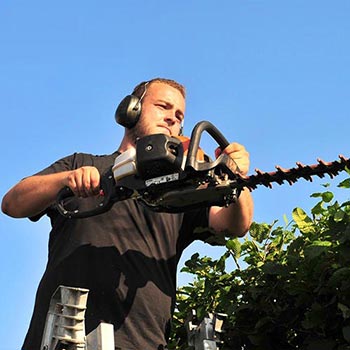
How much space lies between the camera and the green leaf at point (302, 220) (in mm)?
3694

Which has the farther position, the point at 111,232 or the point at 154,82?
the point at 154,82

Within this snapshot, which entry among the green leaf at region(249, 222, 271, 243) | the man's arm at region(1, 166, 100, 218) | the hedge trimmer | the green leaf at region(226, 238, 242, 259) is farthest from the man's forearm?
the green leaf at region(249, 222, 271, 243)

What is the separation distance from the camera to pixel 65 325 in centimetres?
296

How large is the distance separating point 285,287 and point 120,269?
0.74 m

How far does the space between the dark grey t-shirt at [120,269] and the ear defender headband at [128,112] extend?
10.3 inches

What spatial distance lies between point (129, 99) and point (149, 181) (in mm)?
782

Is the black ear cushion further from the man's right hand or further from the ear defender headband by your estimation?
the man's right hand

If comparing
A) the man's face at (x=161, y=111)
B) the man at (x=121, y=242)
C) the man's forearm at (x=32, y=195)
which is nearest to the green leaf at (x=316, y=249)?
the man at (x=121, y=242)

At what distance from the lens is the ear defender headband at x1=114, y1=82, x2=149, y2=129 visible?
374cm

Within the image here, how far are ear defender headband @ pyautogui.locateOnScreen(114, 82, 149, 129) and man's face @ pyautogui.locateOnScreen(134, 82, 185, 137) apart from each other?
12 cm

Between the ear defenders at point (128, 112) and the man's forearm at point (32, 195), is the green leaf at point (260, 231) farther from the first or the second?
the man's forearm at point (32, 195)

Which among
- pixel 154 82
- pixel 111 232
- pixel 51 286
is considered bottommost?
pixel 51 286

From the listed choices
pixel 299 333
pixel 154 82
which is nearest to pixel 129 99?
pixel 154 82

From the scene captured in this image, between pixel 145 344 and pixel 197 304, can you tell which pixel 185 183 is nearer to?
pixel 145 344
